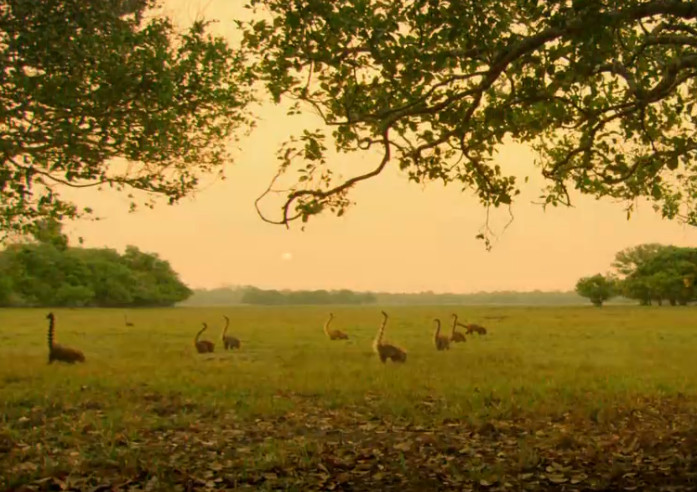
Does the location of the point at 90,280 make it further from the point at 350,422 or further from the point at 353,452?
the point at 353,452

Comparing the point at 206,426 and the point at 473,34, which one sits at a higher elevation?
the point at 473,34

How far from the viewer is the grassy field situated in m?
11.1

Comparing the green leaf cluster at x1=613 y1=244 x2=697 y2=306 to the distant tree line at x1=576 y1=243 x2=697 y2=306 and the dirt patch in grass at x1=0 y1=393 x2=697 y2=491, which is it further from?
the dirt patch in grass at x1=0 y1=393 x2=697 y2=491

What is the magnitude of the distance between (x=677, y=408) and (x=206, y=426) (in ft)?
36.6

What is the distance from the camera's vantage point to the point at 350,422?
51.1 ft

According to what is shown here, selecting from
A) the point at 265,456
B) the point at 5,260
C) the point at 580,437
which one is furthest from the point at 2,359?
the point at 5,260

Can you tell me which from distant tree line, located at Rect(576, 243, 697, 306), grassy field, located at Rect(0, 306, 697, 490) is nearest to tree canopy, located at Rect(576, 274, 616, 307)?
distant tree line, located at Rect(576, 243, 697, 306)

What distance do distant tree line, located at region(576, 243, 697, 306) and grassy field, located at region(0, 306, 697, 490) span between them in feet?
245

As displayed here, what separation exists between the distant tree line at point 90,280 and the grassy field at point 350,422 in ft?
228

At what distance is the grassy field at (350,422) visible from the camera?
1105 cm

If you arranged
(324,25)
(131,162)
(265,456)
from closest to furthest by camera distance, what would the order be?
(265,456) < (324,25) < (131,162)

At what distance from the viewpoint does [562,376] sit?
2262cm

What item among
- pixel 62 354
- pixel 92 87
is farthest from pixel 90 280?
pixel 92 87

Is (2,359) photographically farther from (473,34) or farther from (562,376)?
(473,34)
